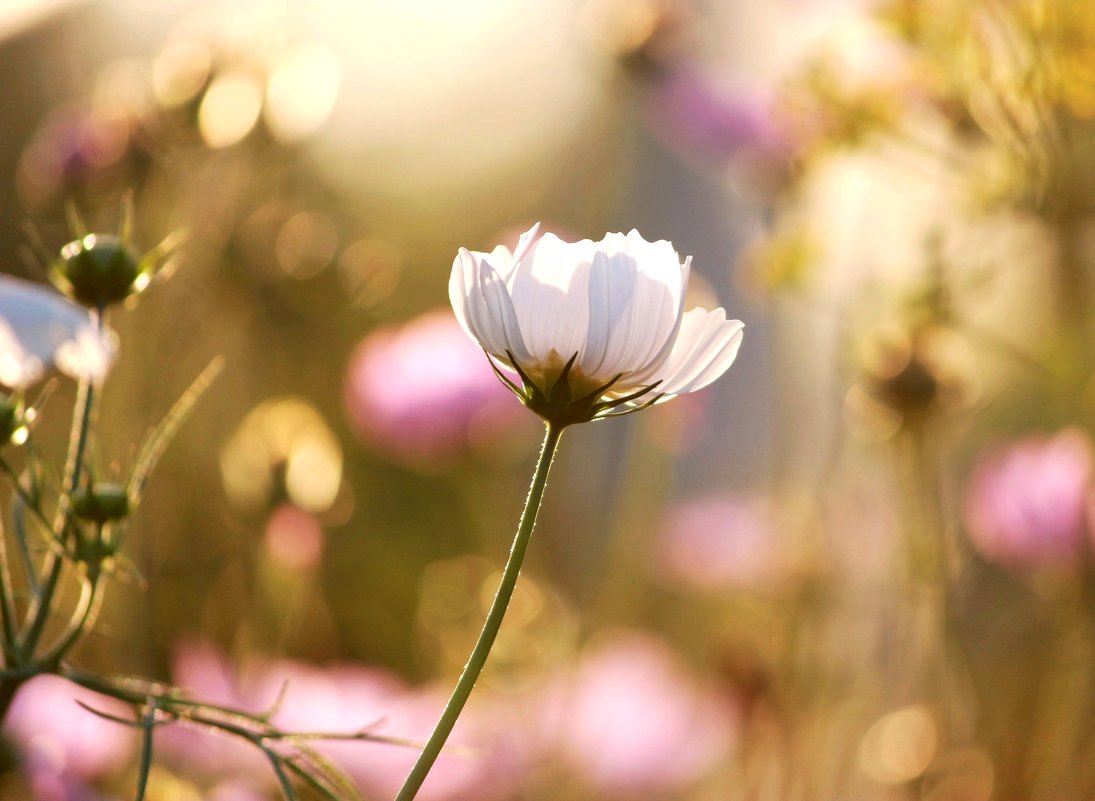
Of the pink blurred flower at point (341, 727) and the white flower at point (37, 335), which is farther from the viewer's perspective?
the pink blurred flower at point (341, 727)

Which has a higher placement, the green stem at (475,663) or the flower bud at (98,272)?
the flower bud at (98,272)

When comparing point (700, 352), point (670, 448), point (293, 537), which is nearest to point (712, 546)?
point (670, 448)

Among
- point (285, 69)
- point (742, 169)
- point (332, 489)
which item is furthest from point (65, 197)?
point (742, 169)

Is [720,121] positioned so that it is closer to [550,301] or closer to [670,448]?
[670,448]

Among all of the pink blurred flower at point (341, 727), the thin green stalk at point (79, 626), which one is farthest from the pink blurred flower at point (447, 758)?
the thin green stalk at point (79, 626)

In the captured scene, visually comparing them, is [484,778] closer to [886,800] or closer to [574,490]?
[886,800]

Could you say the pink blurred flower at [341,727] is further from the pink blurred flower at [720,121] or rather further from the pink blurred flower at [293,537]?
the pink blurred flower at [720,121]

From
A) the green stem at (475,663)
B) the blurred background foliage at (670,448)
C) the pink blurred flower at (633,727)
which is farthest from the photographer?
the pink blurred flower at (633,727)
